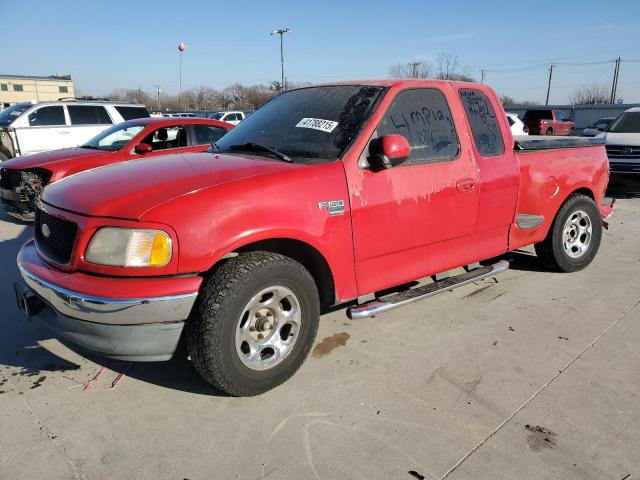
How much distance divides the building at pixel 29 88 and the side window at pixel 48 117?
5994 cm

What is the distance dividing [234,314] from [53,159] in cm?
593

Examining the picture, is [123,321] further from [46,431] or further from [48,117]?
[48,117]

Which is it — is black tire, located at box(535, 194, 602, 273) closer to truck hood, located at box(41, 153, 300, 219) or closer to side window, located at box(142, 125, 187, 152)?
truck hood, located at box(41, 153, 300, 219)

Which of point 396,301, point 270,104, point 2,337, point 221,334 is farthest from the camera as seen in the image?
point 270,104

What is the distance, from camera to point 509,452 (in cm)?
247

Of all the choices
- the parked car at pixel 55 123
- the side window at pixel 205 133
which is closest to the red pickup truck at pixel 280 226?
the side window at pixel 205 133

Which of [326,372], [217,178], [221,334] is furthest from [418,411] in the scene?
[217,178]

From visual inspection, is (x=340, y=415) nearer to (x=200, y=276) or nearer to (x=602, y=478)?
(x=200, y=276)

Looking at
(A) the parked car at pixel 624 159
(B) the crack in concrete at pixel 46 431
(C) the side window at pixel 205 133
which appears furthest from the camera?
(A) the parked car at pixel 624 159

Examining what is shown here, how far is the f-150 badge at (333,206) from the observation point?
304 centimetres

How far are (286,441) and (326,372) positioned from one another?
74cm

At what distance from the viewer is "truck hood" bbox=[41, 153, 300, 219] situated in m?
2.67

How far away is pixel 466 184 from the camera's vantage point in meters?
3.81

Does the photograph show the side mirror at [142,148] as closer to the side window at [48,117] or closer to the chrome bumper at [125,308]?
the chrome bumper at [125,308]
